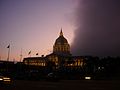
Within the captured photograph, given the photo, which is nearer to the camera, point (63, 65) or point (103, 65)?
point (103, 65)

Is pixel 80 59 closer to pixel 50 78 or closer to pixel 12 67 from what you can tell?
pixel 12 67

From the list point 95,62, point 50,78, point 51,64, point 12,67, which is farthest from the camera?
point 51,64

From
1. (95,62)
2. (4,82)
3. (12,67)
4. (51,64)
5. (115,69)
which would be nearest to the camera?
(4,82)

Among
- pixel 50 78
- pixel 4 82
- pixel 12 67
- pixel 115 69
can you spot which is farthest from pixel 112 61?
pixel 4 82

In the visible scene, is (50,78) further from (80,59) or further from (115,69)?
(80,59)

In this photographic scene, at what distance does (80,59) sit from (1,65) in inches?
3294

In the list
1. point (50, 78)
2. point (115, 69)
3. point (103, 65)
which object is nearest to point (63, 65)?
point (103, 65)

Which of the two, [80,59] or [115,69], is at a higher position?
[80,59]

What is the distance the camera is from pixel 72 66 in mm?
193875

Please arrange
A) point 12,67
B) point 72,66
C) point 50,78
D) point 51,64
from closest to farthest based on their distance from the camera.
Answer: point 50,78 → point 12,67 → point 51,64 → point 72,66

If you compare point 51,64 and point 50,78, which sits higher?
point 51,64

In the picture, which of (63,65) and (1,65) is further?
(63,65)

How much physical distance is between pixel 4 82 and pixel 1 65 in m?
105

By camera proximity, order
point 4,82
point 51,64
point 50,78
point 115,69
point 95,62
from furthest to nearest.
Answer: point 51,64 < point 95,62 < point 115,69 < point 50,78 < point 4,82
